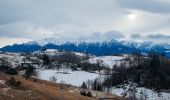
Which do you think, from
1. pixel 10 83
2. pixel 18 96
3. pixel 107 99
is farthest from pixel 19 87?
pixel 107 99

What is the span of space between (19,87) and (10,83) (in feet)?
9.41

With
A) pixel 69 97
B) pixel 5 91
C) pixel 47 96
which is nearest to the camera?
pixel 5 91

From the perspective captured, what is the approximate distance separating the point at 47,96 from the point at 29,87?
6.36m

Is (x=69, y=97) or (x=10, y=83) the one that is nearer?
(x=10, y=83)

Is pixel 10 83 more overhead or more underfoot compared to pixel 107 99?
more overhead

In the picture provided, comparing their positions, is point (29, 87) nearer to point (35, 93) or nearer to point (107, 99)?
point (35, 93)

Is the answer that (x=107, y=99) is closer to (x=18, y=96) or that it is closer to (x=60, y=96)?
(x=60, y=96)

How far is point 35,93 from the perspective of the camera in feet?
283

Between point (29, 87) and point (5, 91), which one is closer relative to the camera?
point (5, 91)

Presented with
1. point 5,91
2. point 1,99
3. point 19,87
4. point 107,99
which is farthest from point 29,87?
point 107,99

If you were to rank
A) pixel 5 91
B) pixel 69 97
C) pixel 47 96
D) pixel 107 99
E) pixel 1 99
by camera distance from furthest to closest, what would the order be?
pixel 107 99, pixel 69 97, pixel 47 96, pixel 5 91, pixel 1 99

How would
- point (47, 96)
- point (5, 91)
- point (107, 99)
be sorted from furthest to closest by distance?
point (107, 99) → point (47, 96) → point (5, 91)

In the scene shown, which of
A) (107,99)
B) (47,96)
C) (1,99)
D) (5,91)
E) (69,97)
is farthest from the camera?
Answer: (107,99)

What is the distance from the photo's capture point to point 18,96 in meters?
79.6
